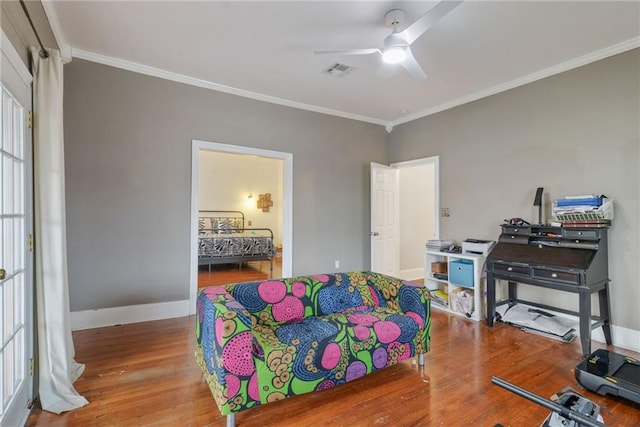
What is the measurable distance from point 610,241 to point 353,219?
323cm

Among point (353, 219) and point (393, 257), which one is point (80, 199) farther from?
point (393, 257)

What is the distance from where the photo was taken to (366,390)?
2318 mm

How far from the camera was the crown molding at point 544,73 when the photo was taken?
309cm

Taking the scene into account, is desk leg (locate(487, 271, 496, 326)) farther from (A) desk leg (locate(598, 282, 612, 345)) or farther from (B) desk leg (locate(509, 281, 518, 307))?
(A) desk leg (locate(598, 282, 612, 345))

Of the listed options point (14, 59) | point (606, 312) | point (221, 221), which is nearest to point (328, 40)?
point (14, 59)

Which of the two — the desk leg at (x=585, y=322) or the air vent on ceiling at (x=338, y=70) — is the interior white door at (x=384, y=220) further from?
the desk leg at (x=585, y=322)

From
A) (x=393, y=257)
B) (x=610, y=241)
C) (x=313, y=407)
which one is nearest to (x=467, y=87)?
(x=610, y=241)

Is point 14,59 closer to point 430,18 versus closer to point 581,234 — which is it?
point 430,18

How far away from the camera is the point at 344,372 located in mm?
2172

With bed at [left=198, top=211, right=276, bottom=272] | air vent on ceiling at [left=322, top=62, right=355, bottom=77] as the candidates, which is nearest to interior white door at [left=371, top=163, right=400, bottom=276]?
air vent on ceiling at [left=322, top=62, right=355, bottom=77]

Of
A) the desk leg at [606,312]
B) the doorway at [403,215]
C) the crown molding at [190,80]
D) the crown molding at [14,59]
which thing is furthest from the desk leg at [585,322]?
the crown molding at [14,59]

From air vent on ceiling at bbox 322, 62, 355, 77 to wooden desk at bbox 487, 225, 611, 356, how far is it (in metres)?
2.61

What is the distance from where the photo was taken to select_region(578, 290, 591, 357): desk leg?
2.85 m

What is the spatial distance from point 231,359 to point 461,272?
10.7 feet
